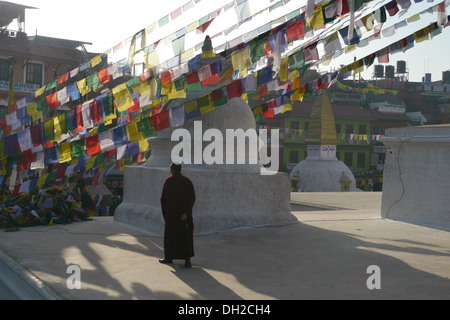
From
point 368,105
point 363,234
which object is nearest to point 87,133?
point 363,234

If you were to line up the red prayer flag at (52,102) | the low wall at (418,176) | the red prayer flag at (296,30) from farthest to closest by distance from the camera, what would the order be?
the red prayer flag at (52,102)
the low wall at (418,176)
the red prayer flag at (296,30)

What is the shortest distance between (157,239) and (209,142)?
2.27 m

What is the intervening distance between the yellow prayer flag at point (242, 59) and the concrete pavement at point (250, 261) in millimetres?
3084

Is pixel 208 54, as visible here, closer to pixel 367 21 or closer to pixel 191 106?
pixel 191 106

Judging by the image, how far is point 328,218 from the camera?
12094 millimetres

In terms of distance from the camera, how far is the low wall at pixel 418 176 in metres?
10.7

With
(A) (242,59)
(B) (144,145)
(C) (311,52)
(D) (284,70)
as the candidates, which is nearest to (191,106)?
(A) (242,59)

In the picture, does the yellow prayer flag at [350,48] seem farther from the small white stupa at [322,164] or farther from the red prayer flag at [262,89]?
the small white stupa at [322,164]

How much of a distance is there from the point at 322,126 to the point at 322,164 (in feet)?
8.23

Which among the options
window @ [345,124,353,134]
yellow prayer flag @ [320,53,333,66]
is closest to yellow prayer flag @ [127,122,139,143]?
yellow prayer flag @ [320,53,333,66]

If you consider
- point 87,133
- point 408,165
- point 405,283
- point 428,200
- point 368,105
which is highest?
point 368,105

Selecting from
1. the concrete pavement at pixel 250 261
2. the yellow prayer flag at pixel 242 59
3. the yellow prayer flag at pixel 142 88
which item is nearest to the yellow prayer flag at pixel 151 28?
the yellow prayer flag at pixel 142 88

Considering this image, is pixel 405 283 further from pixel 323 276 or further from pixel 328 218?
pixel 328 218

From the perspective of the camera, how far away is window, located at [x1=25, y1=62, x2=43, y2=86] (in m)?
38.7
